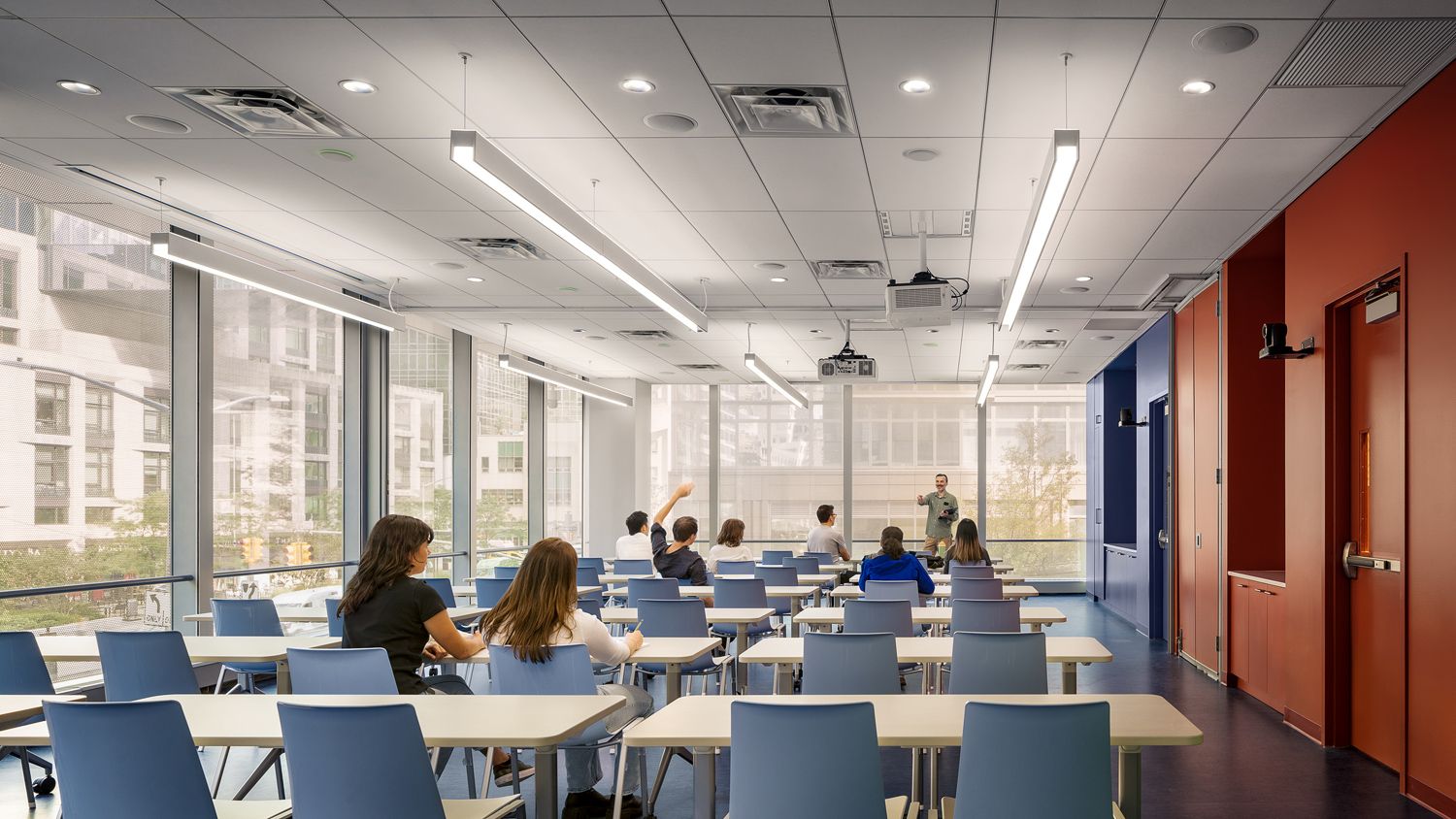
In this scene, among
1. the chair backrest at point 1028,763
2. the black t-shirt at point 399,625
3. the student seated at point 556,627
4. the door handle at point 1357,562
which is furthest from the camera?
the door handle at point 1357,562

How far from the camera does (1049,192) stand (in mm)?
4859

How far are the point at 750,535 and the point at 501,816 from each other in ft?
45.5

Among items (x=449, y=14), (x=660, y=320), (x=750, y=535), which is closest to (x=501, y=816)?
(x=449, y=14)

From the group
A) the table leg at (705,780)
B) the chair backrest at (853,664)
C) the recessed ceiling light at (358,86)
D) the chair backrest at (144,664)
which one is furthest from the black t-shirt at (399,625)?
the recessed ceiling light at (358,86)

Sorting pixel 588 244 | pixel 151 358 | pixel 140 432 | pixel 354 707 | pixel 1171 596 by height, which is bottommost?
pixel 1171 596

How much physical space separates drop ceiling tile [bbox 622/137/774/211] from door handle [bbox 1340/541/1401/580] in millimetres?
3697

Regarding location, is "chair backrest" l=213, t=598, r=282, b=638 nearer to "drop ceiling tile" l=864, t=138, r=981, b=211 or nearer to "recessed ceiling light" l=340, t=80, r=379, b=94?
"recessed ceiling light" l=340, t=80, r=379, b=94

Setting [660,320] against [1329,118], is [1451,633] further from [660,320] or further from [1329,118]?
[660,320]

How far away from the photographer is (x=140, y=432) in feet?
24.2

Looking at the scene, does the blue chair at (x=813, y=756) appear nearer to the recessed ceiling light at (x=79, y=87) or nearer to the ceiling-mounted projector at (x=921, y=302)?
the recessed ceiling light at (x=79, y=87)

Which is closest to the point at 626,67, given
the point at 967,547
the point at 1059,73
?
the point at 1059,73

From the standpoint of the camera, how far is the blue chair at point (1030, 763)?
2697mm

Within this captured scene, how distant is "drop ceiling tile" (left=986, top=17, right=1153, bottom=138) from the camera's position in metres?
4.25

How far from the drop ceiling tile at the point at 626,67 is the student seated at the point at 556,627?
→ 1937 mm
